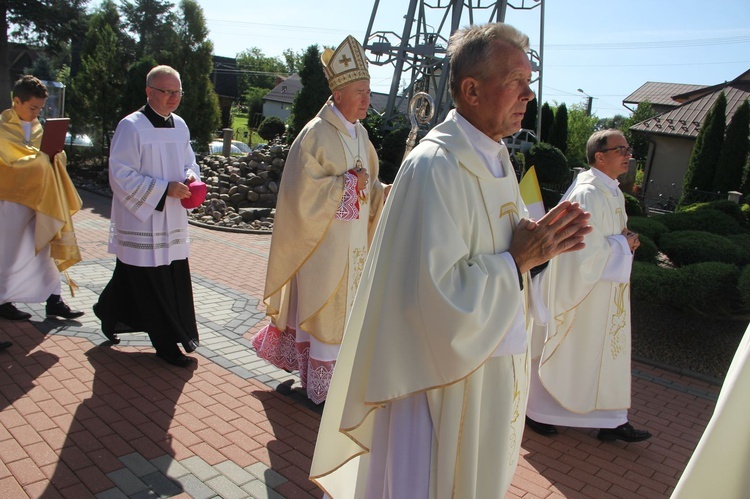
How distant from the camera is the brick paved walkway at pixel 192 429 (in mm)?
3280

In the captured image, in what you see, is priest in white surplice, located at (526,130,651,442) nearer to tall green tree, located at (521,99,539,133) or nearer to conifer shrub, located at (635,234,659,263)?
conifer shrub, located at (635,234,659,263)

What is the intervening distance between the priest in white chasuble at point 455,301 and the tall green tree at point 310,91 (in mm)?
14286

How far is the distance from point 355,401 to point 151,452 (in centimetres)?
194

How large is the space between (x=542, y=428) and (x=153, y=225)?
129 inches

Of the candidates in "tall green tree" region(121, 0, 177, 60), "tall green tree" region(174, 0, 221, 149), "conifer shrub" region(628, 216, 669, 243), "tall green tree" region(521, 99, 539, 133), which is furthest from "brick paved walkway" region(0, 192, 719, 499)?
"tall green tree" region(121, 0, 177, 60)

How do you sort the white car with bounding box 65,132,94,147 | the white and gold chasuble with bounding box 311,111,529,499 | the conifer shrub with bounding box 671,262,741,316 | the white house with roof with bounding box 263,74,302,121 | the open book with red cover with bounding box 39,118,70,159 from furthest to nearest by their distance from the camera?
the white house with roof with bounding box 263,74,302,121 < the white car with bounding box 65,132,94,147 < the conifer shrub with bounding box 671,262,741,316 < the open book with red cover with bounding box 39,118,70,159 < the white and gold chasuble with bounding box 311,111,529,499

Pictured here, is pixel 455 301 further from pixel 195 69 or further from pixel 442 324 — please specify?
pixel 195 69

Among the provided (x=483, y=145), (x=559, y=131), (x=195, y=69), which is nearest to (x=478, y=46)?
(x=483, y=145)

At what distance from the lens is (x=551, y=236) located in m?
2.10

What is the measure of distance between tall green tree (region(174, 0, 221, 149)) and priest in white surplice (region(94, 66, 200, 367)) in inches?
549

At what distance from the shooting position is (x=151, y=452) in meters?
3.52

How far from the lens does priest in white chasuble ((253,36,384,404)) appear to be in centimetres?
423

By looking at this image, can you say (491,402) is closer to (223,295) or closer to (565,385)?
(565,385)

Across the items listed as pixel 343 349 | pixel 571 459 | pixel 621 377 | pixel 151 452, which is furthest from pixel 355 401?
pixel 621 377
